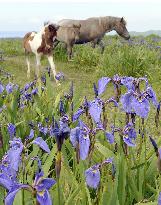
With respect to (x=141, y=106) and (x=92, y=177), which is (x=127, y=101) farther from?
(x=92, y=177)

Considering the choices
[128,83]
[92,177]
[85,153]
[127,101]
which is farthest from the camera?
[128,83]

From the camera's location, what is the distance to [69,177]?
2982 millimetres

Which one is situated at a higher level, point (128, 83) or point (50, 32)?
point (128, 83)

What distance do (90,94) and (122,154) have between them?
727cm

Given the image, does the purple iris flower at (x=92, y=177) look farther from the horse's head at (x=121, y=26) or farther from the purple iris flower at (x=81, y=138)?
the horse's head at (x=121, y=26)

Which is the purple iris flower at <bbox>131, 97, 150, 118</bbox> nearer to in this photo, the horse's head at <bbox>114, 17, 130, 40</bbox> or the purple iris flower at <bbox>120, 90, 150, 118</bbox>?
the purple iris flower at <bbox>120, 90, 150, 118</bbox>

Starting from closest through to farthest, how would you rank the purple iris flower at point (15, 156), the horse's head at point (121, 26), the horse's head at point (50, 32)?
the purple iris flower at point (15, 156) < the horse's head at point (50, 32) < the horse's head at point (121, 26)

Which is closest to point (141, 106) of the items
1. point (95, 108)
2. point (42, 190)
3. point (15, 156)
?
point (95, 108)

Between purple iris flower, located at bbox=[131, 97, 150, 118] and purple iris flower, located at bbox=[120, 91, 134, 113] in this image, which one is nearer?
purple iris flower, located at bbox=[131, 97, 150, 118]

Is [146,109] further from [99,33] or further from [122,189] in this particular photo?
[99,33]

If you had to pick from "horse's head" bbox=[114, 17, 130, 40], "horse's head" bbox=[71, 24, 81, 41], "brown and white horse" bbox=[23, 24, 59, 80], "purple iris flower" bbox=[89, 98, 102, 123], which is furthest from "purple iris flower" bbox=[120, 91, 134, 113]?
"horse's head" bbox=[114, 17, 130, 40]

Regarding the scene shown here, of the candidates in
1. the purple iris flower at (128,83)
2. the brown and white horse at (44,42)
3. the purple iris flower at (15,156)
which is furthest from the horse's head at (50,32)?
the purple iris flower at (15,156)

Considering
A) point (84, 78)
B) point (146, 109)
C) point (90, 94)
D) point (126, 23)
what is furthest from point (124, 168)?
point (126, 23)

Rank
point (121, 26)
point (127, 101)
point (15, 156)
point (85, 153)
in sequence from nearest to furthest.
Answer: point (15, 156) < point (85, 153) < point (127, 101) < point (121, 26)
